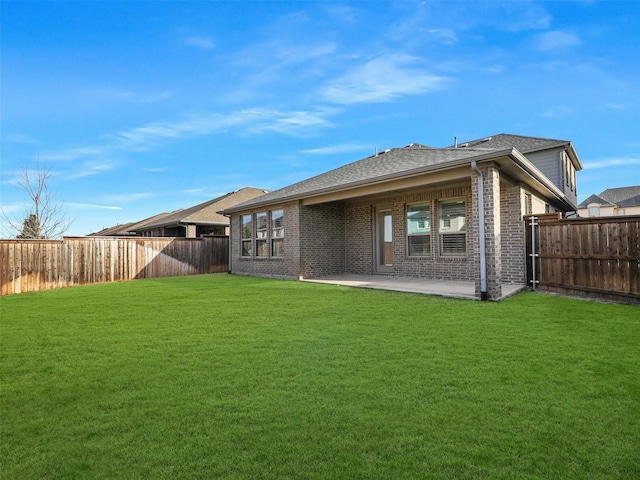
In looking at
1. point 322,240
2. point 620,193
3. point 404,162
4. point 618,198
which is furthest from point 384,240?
point 620,193

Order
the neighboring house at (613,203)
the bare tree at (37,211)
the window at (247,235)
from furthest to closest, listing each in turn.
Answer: the neighboring house at (613,203), the bare tree at (37,211), the window at (247,235)

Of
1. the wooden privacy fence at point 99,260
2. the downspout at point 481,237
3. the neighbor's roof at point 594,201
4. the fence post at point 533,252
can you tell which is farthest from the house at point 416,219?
the neighbor's roof at point 594,201

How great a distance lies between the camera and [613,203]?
142 ft

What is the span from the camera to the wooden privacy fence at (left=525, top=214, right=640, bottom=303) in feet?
23.4

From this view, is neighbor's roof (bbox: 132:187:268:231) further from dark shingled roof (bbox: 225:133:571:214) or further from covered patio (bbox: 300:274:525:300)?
covered patio (bbox: 300:274:525:300)

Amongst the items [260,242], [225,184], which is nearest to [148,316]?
[260,242]

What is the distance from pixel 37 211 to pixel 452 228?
21.3 m

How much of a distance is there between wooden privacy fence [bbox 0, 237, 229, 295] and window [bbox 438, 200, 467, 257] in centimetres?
1111

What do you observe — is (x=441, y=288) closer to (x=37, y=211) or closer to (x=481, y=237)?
(x=481, y=237)

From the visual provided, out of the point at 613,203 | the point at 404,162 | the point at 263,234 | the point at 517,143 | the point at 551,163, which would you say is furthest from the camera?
the point at 613,203

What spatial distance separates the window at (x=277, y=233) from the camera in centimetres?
1332

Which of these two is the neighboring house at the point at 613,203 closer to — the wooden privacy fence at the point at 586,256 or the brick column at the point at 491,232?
the wooden privacy fence at the point at 586,256

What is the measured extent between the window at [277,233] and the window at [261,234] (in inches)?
20.2

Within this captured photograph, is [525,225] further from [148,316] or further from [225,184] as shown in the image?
[225,184]
